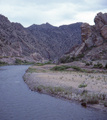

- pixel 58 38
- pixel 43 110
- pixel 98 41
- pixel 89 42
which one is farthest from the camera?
pixel 58 38

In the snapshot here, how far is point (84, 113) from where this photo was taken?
9297 millimetres

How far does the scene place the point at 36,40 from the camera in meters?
121

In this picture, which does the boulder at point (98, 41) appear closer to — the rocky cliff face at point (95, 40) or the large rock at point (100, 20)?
the rocky cliff face at point (95, 40)

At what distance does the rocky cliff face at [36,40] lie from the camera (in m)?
84.8

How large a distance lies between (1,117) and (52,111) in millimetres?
2931

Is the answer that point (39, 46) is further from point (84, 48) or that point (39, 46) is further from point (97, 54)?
point (97, 54)

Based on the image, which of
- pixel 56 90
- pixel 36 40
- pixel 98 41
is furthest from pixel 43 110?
pixel 36 40

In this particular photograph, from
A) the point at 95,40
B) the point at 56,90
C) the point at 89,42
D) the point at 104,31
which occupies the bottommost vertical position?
the point at 56,90

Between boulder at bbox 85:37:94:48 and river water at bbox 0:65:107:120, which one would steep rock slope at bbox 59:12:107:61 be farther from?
river water at bbox 0:65:107:120

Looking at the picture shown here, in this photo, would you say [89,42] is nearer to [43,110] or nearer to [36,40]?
[43,110]

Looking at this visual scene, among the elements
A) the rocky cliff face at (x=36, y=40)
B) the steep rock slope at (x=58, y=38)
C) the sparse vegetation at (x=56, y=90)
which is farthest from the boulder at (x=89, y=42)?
the steep rock slope at (x=58, y=38)

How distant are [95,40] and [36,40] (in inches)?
2944

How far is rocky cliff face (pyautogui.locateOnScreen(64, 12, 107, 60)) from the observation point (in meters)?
46.0

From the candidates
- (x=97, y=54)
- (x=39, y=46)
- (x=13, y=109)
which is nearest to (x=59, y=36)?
(x=39, y=46)
